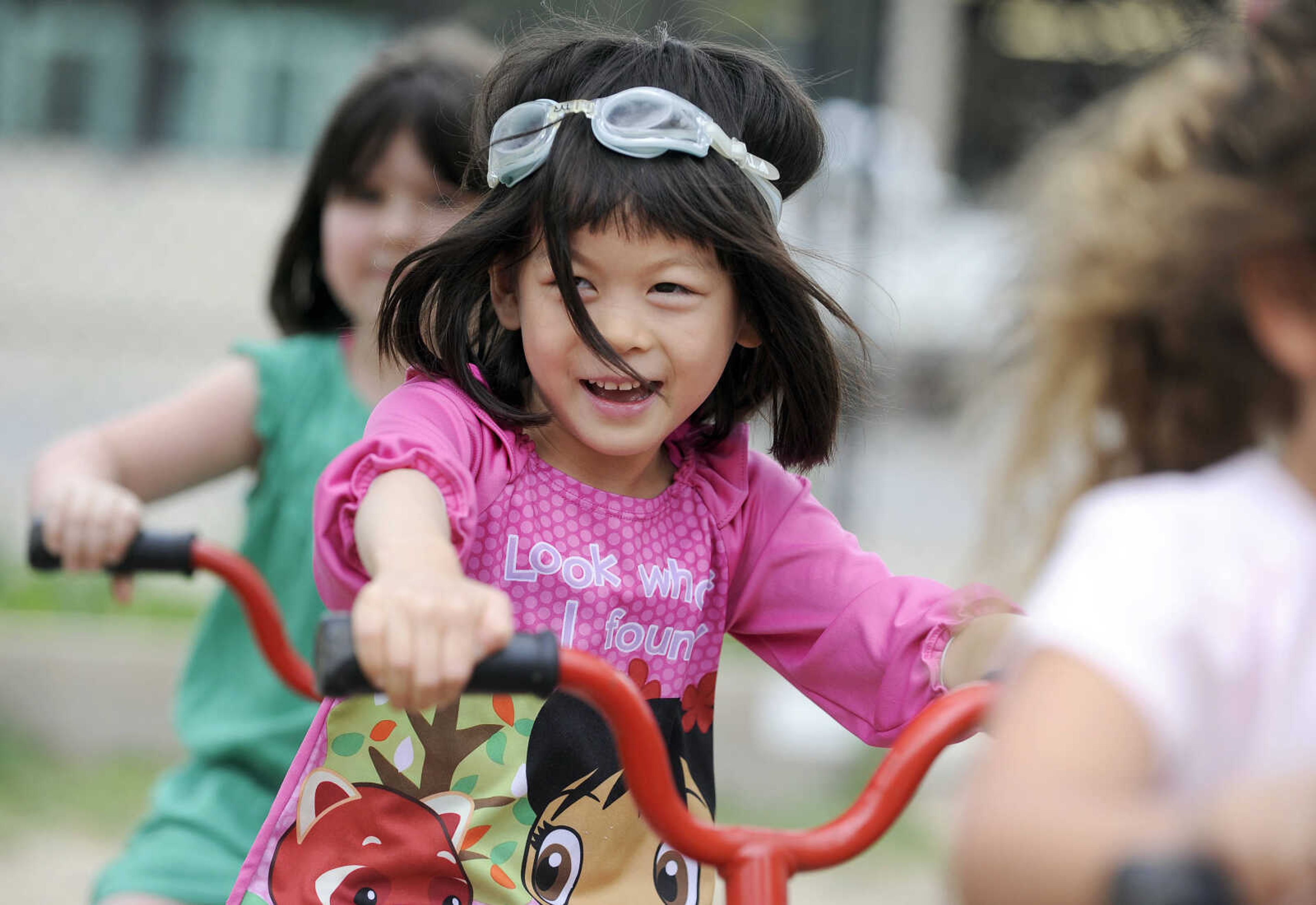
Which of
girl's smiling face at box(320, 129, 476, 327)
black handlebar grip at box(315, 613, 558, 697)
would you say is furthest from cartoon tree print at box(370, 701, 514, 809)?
girl's smiling face at box(320, 129, 476, 327)

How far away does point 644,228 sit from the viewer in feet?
5.42

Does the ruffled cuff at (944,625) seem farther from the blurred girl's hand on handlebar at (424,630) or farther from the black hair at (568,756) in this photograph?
the blurred girl's hand on handlebar at (424,630)

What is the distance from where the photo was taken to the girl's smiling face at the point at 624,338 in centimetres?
165

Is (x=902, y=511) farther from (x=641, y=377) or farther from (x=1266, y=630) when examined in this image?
(x=1266, y=630)

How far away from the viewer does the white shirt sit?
997mm

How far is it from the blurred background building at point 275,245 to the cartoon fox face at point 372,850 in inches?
23.2

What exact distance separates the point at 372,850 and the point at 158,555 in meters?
0.45

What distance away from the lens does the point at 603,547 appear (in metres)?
1.71

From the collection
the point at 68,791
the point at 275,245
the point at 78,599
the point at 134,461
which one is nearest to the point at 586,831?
the point at 134,461

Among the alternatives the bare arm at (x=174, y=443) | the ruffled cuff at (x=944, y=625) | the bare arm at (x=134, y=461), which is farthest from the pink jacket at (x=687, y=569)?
the bare arm at (x=174, y=443)

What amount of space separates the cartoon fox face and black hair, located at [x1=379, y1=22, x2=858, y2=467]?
0.42m

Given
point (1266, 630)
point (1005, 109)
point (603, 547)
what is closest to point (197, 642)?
point (603, 547)

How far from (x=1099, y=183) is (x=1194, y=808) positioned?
0.49 metres

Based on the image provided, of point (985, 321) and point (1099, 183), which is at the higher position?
point (1099, 183)
